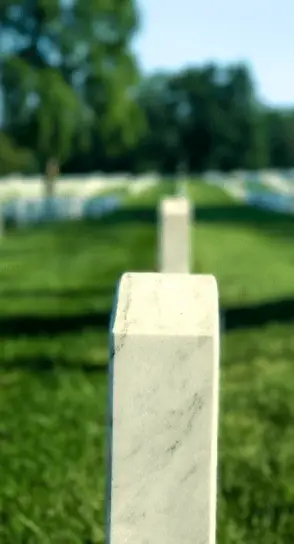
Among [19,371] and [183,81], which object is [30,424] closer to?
[19,371]

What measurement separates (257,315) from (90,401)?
3832mm

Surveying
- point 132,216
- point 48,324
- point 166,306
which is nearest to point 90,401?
point 48,324

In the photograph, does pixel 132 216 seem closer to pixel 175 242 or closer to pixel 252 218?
pixel 252 218

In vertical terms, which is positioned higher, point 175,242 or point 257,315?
point 175,242

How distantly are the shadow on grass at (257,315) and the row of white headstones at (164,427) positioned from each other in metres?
6.72

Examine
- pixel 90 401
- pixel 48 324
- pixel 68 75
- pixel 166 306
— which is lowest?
pixel 48 324

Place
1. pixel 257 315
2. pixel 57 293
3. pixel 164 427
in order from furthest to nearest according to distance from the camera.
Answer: pixel 57 293 → pixel 257 315 → pixel 164 427

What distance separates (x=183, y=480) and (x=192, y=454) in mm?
63

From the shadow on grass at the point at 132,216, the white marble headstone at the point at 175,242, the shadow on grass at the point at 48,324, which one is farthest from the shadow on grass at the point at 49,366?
the shadow on grass at the point at 132,216

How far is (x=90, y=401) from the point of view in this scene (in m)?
6.38

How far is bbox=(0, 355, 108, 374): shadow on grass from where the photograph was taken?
289 inches

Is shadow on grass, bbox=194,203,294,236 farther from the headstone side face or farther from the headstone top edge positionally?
the headstone side face

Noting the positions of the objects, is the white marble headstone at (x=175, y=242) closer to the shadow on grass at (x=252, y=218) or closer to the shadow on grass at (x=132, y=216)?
the shadow on grass at (x=252, y=218)

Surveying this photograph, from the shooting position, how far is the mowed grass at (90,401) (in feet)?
14.8
